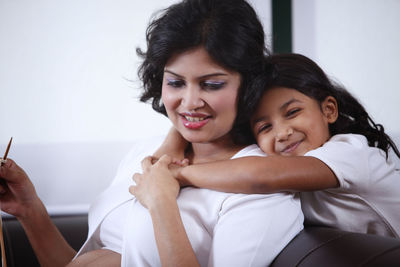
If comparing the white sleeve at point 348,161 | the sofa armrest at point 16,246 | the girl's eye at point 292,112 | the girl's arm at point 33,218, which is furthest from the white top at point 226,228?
the sofa armrest at point 16,246

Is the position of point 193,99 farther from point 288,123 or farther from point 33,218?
point 33,218

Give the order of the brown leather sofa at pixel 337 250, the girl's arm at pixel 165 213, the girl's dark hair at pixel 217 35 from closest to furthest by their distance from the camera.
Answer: the brown leather sofa at pixel 337 250, the girl's arm at pixel 165 213, the girl's dark hair at pixel 217 35

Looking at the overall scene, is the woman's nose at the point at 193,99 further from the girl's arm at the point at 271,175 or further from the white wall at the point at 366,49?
the white wall at the point at 366,49

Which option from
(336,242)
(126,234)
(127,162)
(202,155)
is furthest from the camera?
(127,162)

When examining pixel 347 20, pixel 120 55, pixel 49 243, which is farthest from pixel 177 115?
pixel 347 20

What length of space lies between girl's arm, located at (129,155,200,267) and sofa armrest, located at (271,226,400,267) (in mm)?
205

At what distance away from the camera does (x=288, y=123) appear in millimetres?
951

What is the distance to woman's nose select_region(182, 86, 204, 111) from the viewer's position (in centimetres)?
86

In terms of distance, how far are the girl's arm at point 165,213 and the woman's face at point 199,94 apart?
132 mm

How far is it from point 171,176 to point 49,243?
0.58 m

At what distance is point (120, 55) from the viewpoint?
1.71 meters

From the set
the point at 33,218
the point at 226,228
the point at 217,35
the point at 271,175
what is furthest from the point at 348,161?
the point at 33,218

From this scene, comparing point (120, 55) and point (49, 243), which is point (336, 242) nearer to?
point (49, 243)

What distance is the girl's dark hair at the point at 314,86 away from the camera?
0.97 metres
